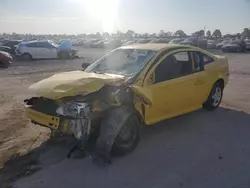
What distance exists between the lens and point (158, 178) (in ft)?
14.3

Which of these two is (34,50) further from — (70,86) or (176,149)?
(176,149)

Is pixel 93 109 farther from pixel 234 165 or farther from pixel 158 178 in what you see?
pixel 234 165

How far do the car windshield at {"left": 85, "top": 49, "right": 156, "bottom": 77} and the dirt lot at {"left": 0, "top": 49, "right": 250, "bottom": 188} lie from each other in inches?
51.0

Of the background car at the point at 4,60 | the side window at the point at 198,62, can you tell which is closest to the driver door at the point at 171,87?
the side window at the point at 198,62

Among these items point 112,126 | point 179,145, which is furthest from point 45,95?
point 179,145

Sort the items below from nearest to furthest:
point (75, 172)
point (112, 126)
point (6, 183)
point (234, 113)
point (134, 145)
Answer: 1. point (6, 183)
2. point (75, 172)
3. point (112, 126)
4. point (134, 145)
5. point (234, 113)

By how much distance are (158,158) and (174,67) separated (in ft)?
6.48

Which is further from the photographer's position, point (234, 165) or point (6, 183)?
point (234, 165)

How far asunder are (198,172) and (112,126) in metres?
1.43

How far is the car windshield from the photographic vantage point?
5.83m

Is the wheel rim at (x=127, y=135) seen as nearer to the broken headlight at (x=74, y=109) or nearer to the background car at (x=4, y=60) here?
the broken headlight at (x=74, y=109)

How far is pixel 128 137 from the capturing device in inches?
204

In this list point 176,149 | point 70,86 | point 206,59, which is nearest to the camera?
point 70,86

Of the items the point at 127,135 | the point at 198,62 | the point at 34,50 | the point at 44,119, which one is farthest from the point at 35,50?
the point at 127,135
